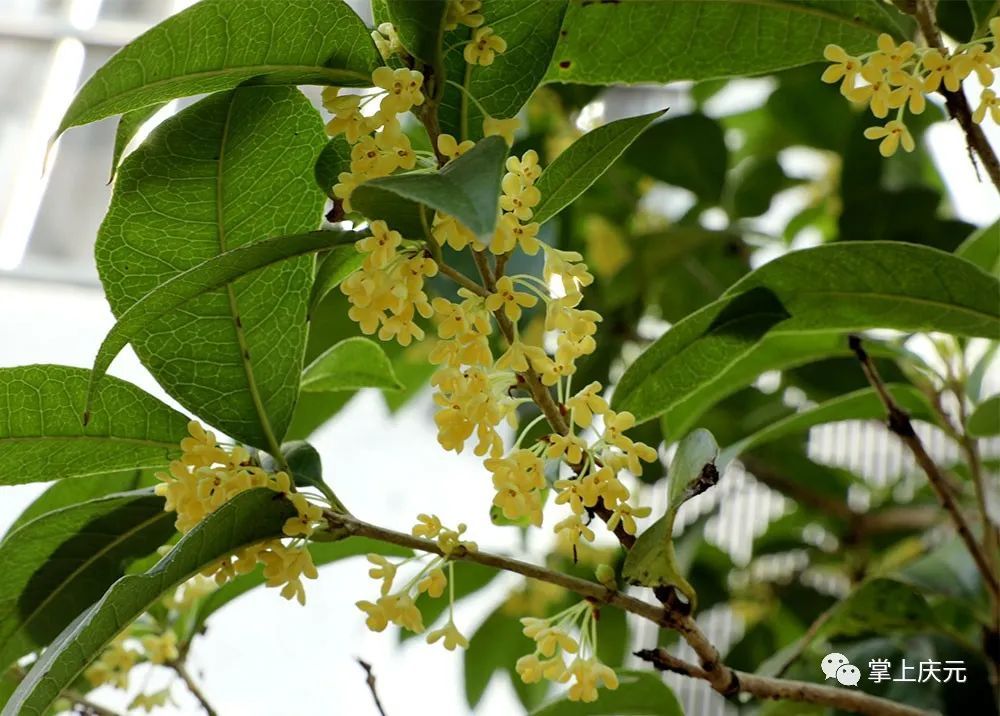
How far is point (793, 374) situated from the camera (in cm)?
127

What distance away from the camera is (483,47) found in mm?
522

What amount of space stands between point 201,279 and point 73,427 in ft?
0.55

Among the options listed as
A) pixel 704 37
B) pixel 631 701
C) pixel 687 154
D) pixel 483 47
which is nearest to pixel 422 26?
pixel 483 47

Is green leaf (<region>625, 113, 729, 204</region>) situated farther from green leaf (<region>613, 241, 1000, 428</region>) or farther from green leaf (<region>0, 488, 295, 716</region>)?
green leaf (<region>0, 488, 295, 716</region>)

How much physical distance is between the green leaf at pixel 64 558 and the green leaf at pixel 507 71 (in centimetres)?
29

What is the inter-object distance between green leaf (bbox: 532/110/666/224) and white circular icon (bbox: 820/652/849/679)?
0.49 m

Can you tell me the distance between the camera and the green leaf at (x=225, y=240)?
22.4 inches

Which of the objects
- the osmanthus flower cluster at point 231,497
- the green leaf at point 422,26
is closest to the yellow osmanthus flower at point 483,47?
the green leaf at point 422,26

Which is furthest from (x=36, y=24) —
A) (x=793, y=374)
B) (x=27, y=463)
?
(x=27, y=463)

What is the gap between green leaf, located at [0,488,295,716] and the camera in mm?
485

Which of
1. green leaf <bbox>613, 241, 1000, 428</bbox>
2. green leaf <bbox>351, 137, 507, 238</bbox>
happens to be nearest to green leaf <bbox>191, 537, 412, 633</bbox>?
green leaf <bbox>613, 241, 1000, 428</bbox>

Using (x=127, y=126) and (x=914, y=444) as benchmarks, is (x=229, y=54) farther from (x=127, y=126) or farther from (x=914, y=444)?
(x=914, y=444)

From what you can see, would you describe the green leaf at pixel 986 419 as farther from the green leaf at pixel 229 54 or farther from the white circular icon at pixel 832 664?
the green leaf at pixel 229 54

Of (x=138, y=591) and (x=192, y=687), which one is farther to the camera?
(x=192, y=687)
